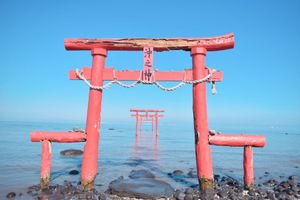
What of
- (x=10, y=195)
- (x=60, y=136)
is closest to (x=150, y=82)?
(x=60, y=136)

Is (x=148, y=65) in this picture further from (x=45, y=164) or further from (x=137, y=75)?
(x=45, y=164)

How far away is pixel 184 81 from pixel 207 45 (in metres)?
0.96

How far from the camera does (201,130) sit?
6.00 m

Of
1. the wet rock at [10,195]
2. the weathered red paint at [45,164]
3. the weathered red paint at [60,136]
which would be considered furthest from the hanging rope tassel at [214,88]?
the wet rock at [10,195]

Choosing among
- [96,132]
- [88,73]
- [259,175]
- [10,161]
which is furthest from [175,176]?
[10,161]

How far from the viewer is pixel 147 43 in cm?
629

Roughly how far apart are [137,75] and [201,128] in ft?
6.20

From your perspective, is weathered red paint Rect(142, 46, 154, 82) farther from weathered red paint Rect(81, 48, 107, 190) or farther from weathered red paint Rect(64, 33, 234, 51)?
weathered red paint Rect(81, 48, 107, 190)

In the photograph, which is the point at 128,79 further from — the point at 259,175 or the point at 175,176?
the point at 259,175

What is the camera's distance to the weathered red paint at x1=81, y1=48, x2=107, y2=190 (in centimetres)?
605

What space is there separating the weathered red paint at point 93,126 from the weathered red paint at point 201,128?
218cm

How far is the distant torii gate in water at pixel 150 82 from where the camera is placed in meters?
6.04

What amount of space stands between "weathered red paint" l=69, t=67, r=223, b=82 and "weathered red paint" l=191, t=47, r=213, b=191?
0.23 m

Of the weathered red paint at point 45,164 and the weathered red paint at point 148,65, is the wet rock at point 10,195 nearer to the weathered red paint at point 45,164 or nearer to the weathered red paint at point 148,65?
the weathered red paint at point 45,164
